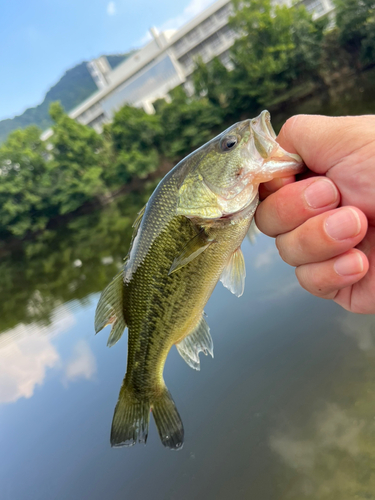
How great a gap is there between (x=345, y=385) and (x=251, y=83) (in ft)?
115

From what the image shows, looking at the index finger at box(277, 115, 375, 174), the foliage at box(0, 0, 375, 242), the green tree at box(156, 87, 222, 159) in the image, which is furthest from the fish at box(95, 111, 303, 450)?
the green tree at box(156, 87, 222, 159)

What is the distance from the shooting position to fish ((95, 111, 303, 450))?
5.62 ft

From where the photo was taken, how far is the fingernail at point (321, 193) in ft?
5.53

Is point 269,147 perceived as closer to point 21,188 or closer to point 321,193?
point 321,193

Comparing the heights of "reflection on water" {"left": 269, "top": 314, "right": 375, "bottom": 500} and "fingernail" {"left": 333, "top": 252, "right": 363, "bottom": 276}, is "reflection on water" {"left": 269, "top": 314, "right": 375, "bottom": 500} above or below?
below

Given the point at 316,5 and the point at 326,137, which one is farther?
the point at 316,5

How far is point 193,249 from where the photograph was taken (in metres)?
1.83

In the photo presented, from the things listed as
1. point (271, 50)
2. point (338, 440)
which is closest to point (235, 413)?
point (338, 440)

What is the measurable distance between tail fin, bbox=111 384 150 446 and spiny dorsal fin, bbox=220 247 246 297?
3.64 feet

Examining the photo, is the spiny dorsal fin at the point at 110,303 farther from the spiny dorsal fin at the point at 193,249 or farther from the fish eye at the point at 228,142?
the fish eye at the point at 228,142

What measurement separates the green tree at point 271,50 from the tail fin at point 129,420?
113 feet

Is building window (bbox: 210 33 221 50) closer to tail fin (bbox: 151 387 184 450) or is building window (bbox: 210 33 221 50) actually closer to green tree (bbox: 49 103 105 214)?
green tree (bbox: 49 103 105 214)

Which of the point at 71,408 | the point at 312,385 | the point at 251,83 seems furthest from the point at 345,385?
the point at 251,83

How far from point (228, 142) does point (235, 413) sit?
331 cm
